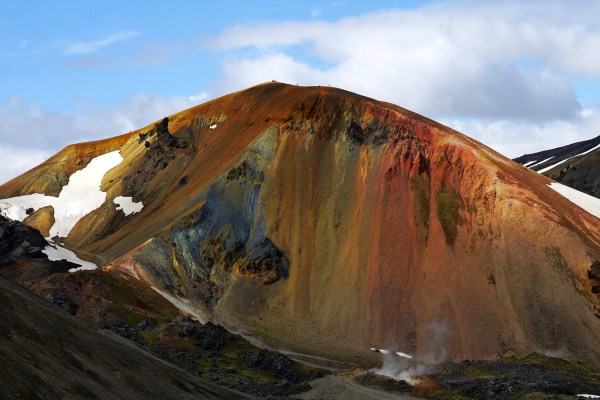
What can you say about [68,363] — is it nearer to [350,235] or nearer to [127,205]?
[350,235]

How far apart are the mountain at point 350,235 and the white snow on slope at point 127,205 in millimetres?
342

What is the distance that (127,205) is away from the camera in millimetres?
150375

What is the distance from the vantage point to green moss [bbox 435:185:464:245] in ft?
401

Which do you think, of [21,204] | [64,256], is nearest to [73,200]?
[21,204]

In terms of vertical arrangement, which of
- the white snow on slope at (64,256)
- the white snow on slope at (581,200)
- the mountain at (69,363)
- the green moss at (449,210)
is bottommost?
the mountain at (69,363)

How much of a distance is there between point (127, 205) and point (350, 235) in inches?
1620

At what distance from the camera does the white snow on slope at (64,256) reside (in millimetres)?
126394

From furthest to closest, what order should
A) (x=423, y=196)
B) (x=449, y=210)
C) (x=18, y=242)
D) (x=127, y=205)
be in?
(x=127, y=205) → (x=423, y=196) → (x=18, y=242) → (x=449, y=210)

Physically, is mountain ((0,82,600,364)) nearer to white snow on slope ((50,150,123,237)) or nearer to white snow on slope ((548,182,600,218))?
white snow on slope ((50,150,123,237))

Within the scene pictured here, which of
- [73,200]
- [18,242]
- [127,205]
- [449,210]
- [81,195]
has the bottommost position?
[18,242]

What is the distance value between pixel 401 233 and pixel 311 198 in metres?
14.8

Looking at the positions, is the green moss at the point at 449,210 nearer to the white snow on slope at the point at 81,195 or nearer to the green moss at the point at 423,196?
the green moss at the point at 423,196

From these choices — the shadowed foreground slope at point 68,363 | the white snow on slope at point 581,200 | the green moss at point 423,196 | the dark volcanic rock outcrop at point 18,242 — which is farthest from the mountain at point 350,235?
the shadowed foreground slope at point 68,363

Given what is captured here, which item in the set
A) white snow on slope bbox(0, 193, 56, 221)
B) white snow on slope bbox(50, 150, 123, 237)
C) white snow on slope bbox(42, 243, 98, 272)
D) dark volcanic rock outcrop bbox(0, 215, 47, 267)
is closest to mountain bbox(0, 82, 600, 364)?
white snow on slope bbox(50, 150, 123, 237)
